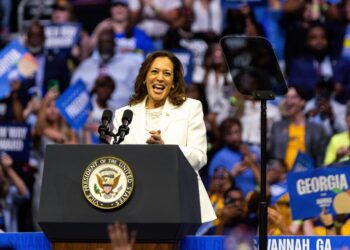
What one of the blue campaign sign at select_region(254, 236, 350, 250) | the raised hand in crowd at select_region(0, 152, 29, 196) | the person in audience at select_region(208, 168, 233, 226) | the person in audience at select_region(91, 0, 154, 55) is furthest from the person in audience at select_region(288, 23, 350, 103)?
the blue campaign sign at select_region(254, 236, 350, 250)

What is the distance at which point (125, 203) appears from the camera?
3.65m

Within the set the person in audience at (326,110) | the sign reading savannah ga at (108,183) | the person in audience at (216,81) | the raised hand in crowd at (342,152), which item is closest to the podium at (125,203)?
the sign reading savannah ga at (108,183)

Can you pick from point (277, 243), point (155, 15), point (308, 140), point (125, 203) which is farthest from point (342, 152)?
point (125, 203)

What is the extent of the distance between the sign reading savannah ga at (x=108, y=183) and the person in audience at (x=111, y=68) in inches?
199

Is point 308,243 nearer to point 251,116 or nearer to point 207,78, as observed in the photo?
point 251,116

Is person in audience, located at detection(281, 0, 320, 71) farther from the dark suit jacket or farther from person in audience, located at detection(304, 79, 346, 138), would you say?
the dark suit jacket

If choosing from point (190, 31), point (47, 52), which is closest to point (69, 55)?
point (47, 52)

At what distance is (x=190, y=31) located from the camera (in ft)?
29.8

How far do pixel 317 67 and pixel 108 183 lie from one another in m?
5.20

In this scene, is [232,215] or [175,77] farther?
[232,215]

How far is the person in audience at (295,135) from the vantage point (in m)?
8.05

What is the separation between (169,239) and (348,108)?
4734 mm

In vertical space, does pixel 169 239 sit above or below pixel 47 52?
below

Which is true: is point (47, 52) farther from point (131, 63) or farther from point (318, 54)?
point (318, 54)
